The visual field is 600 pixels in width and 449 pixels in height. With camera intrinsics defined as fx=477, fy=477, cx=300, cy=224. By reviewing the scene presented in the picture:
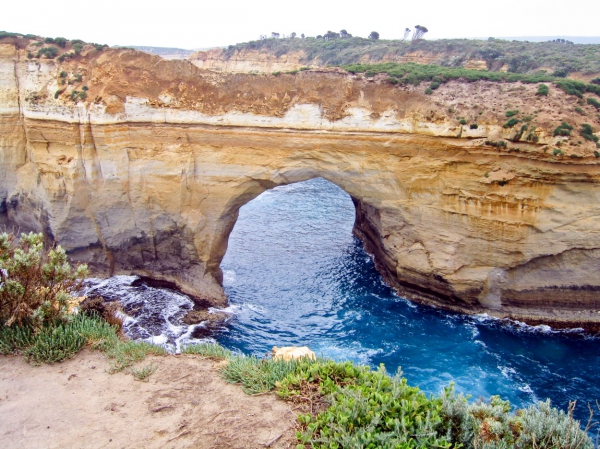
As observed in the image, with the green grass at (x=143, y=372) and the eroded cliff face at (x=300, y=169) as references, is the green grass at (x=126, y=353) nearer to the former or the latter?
the green grass at (x=143, y=372)

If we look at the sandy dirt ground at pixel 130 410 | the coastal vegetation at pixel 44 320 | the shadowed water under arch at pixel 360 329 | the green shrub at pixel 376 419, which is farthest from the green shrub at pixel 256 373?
the shadowed water under arch at pixel 360 329

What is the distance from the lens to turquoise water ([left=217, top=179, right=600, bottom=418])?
51.7 feet

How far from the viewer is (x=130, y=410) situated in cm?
861

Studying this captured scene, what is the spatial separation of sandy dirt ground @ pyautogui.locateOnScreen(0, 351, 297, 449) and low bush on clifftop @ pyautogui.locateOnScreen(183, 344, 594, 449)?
568mm

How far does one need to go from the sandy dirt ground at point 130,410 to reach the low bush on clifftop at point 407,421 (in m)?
0.57

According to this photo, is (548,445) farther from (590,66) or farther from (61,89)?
(590,66)

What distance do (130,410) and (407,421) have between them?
16.1ft

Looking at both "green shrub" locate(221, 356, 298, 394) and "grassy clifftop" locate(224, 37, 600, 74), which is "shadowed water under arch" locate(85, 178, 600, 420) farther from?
"grassy clifftop" locate(224, 37, 600, 74)

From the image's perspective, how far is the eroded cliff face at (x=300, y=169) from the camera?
58.5ft

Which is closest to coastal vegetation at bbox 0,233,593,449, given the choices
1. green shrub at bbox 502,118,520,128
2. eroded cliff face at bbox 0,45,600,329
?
eroded cliff face at bbox 0,45,600,329

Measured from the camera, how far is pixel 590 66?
3712 centimetres

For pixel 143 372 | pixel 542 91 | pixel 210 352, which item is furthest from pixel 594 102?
pixel 143 372

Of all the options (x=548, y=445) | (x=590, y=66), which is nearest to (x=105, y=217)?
(x=548, y=445)

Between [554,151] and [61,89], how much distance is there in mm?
19347
